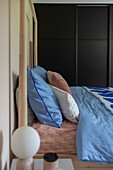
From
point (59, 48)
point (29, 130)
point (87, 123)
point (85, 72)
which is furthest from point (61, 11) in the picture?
point (29, 130)

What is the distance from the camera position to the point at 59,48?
420 centimetres

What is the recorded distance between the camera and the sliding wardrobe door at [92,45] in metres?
4.17

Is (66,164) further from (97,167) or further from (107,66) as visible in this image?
(107,66)

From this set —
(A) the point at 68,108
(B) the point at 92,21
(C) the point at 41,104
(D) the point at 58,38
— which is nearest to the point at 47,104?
(C) the point at 41,104

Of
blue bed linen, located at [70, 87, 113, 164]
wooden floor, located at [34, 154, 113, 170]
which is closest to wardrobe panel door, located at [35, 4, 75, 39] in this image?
blue bed linen, located at [70, 87, 113, 164]

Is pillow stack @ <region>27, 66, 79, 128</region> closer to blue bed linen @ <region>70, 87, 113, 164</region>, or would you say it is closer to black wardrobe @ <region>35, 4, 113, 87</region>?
blue bed linen @ <region>70, 87, 113, 164</region>

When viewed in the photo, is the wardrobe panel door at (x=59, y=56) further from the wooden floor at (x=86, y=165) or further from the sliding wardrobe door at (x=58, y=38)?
the wooden floor at (x=86, y=165)

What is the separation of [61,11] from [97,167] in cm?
384

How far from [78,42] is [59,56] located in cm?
60

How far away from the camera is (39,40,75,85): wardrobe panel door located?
13.7 ft

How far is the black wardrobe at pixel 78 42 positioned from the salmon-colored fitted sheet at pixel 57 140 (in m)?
3.03

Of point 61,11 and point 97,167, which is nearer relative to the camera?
point 97,167

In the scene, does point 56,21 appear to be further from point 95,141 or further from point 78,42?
point 95,141

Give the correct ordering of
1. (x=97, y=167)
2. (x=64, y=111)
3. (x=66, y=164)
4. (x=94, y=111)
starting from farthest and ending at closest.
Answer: (x=94, y=111) → (x=64, y=111) → (x=97, y=167) → (x=66, y=164)
